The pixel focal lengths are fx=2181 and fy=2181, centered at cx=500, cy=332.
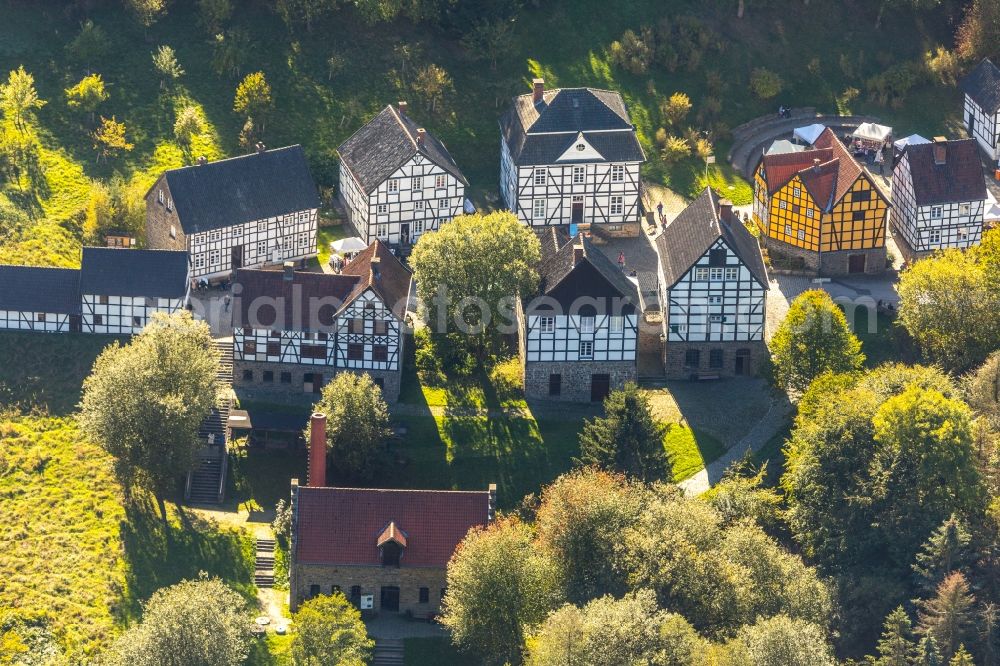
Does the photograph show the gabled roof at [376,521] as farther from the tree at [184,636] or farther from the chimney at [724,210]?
the chimney at [724,210]

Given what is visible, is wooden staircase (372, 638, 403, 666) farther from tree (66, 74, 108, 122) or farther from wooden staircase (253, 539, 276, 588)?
tree (66, 74, 108, 122)

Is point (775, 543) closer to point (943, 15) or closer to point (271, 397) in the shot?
point (271, 397)

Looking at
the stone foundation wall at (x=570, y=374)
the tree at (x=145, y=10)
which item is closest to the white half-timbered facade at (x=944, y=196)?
the stone foundation wall at (x=570, y=374)

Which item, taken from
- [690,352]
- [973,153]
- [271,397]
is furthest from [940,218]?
[271,397]

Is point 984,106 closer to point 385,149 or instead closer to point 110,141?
point 385,149

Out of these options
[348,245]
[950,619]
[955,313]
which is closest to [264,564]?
[348,245]
